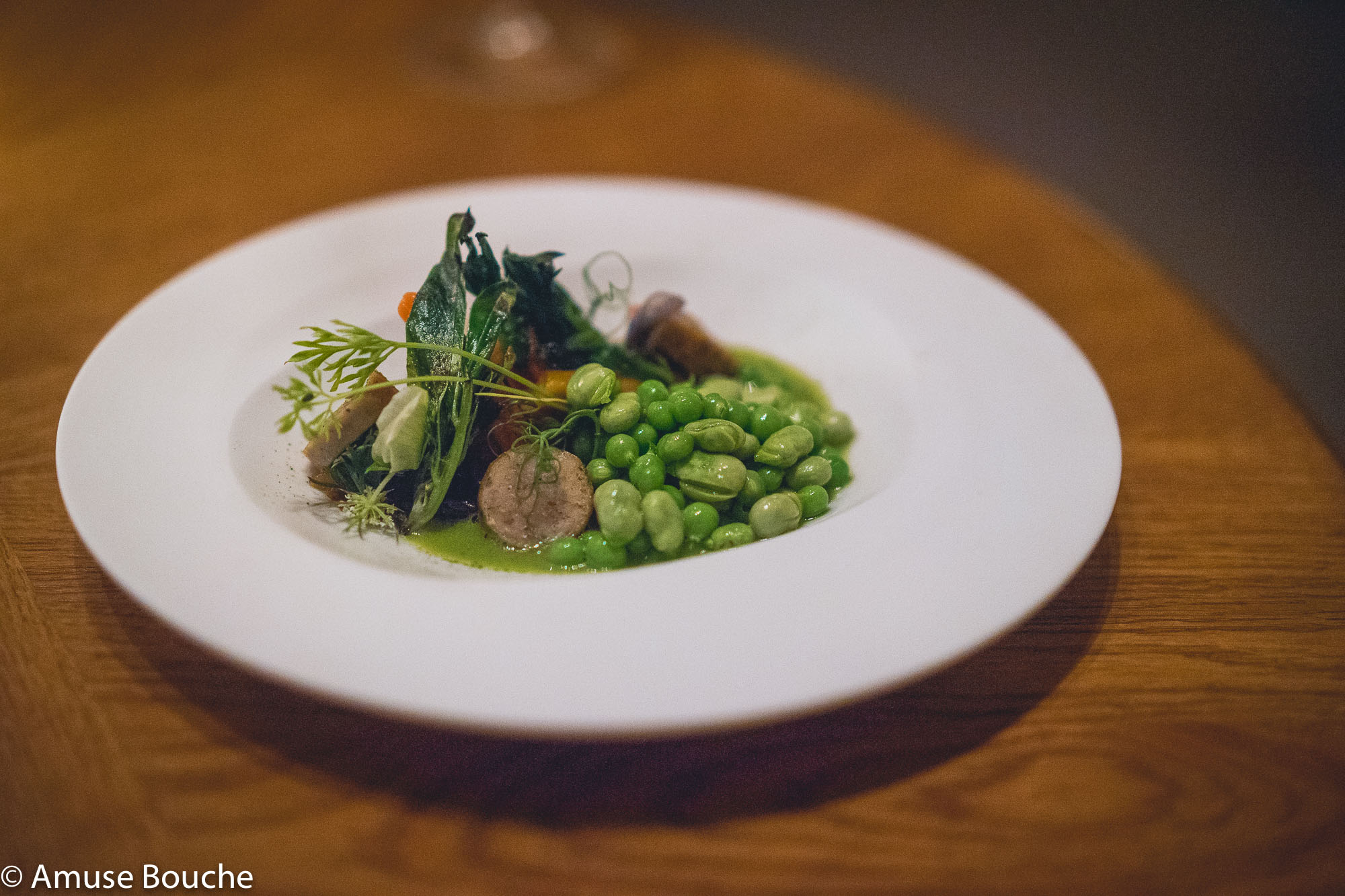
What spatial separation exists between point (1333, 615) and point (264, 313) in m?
2.36

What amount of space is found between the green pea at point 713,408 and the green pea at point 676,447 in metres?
0.10

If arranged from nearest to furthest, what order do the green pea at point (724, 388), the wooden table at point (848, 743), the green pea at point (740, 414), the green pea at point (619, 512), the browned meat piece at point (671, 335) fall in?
1. the wooden table at point (848, 743)
2. the green pea at point (619, 512)
3. the green pea at point (740, 414)
4. the green pea at point (724, 388)
5. the browned meat piece at point (671, 335)

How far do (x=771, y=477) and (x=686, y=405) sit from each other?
24cm

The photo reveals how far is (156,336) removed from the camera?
199 centimetres

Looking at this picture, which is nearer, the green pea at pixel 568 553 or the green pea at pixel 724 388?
the green pea at pixel 568 553

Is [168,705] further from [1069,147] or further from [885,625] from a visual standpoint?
[1069,147]

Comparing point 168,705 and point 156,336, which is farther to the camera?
point 156,336

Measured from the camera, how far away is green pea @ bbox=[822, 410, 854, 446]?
2.18m

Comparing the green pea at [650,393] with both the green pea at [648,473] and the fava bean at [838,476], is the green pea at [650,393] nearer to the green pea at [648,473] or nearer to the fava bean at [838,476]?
the green pea at [648,473]

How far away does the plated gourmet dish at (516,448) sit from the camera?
1.81 m

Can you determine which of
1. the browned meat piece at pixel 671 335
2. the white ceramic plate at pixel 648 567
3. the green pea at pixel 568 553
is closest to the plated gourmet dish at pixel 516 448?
the green pea at pixel 568 553

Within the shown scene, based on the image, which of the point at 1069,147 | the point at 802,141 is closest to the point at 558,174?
the point at 802,141

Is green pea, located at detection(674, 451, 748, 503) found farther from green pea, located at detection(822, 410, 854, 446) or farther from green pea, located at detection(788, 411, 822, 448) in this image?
green pea, located at detection(822, 410, 854, 446)

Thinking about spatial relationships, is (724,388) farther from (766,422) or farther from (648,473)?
(648,473)
